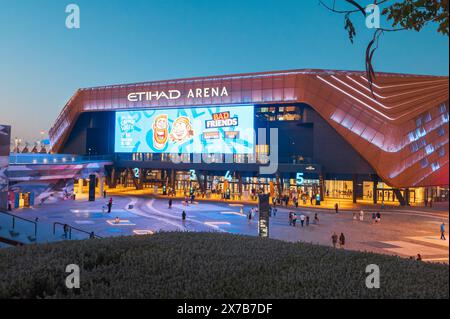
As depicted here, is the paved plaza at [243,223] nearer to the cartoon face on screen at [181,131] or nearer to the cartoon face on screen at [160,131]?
the cartoon face on screen at [181,131]

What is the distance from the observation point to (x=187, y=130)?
191ft

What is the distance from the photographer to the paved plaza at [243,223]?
2419 centimetres

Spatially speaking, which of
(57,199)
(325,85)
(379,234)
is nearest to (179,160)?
(57,199)

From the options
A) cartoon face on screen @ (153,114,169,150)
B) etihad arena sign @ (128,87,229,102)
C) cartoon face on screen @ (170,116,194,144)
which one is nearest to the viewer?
etihad arena sign @ (128,87,229,102)

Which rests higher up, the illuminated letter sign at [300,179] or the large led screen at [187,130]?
the large led screen at [187,130]

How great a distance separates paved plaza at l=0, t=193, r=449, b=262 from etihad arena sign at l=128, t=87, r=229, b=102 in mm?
18470

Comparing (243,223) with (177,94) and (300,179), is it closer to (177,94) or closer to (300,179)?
(300,179)

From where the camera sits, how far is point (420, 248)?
2327cm

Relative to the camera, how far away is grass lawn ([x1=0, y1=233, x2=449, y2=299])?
269 inches

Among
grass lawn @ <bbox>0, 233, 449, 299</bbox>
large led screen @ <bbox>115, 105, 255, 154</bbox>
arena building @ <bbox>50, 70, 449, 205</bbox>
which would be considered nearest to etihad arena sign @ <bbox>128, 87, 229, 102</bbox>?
arena building @ <bbox>50, 70, 449, 205</bbox>

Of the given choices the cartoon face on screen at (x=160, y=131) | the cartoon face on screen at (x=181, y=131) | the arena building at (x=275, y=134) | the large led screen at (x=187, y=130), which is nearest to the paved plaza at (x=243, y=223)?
the arena building at (x=275, y=134)

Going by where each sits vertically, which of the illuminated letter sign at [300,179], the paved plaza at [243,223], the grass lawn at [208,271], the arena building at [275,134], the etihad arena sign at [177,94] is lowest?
the paved plaza at [243,223]

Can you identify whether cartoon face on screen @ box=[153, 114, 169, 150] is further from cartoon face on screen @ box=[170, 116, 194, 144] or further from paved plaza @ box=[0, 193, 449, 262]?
paved plaza @ box=[0, 193, 449, 262]
